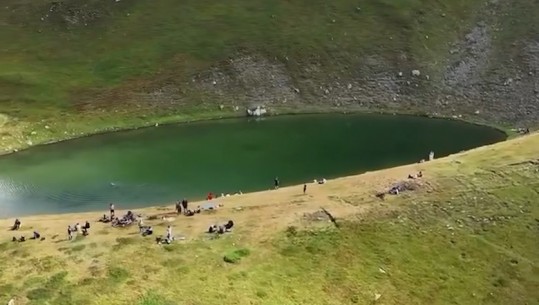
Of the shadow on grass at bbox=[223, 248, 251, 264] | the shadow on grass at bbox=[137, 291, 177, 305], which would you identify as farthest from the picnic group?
the shadow on grass at bbox=[137, 291, 177, 305]

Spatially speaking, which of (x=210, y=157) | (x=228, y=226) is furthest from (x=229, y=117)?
(x=228, y=226)

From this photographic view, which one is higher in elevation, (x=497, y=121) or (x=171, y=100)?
(x=171, y=100)

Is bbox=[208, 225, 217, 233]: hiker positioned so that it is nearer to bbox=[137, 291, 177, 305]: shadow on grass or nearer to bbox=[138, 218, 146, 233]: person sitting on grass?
bbox=[138, 218, 146, 233]: person sitting on grass

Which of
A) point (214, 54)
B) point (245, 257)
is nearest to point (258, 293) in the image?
point (245, 257)

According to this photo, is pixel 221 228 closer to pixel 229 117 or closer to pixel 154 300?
pixel 154 300

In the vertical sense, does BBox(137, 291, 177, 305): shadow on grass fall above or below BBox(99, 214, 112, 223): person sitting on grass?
below

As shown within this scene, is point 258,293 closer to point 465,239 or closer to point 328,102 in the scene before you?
point 465,239
